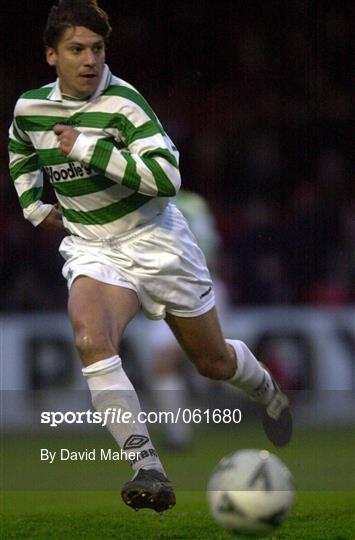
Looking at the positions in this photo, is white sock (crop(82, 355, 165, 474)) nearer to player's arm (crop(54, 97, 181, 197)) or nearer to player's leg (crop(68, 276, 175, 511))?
player's leg (crop(68, 276, 175, 511))

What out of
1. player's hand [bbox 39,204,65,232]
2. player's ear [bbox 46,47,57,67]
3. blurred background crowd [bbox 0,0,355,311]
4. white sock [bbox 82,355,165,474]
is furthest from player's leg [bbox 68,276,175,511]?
blurred background crowd [bbox 0,0,355,311]

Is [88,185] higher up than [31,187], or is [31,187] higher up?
[88,185]

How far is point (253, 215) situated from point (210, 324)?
588cm

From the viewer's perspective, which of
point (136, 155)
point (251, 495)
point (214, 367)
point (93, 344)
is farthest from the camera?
point (214, 367)

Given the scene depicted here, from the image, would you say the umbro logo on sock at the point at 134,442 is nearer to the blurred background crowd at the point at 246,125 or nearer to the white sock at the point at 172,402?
the white sock at the point at 172,402

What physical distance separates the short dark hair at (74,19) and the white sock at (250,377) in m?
1.63

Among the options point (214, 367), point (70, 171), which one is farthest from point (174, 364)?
point (70, 171)

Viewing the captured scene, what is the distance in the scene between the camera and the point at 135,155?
512 centimetres

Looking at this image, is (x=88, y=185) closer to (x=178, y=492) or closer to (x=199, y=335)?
(x=199, y=335)

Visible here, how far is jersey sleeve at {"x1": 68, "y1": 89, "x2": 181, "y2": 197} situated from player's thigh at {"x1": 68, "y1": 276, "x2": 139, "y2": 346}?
427 millimetres

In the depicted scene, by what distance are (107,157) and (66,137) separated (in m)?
0.18

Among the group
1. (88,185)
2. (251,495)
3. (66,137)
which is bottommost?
(251,495)

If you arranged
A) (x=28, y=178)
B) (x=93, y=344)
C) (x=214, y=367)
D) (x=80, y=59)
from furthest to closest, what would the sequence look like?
(x=214, y=367)
(x=28, y=178)
(x=80, y=59)
(x=93, y=344)

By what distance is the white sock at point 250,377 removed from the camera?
238 inches
